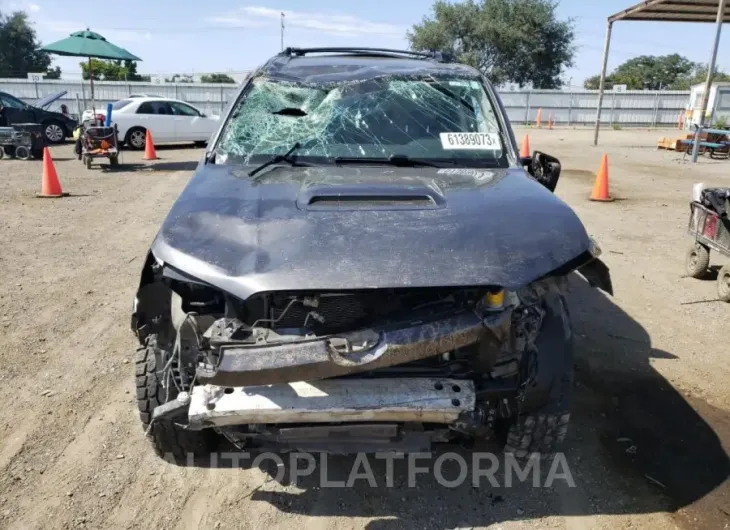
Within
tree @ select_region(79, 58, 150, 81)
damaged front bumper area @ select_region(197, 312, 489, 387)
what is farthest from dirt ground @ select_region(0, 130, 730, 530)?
tree @ select_region(79, 58, 150, 81)

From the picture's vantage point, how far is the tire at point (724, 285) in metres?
5.40

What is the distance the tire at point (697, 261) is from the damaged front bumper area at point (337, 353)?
4.64 meters

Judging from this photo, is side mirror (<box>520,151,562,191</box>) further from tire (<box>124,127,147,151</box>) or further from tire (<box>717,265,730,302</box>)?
tire (<box>124,127,147,151</box>)

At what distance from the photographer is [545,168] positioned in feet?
12.2

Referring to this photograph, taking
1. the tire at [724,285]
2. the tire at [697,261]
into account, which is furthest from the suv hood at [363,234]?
the tire at [697,261]

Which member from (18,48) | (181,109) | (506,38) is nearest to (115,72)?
(18,48)

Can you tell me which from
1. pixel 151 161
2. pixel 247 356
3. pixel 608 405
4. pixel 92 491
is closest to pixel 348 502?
pixel 247 356

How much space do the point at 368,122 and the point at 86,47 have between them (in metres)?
13.5

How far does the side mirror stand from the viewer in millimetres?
3633

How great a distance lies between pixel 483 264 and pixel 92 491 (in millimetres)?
2143

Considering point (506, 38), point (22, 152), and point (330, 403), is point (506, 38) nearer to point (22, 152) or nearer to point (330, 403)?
point (22, 152)

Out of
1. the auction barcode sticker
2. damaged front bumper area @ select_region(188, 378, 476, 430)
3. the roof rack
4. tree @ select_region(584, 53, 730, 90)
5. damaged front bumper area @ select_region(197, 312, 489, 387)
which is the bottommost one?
damaged front bumper area @ select_region(188, 378, 476, 430)

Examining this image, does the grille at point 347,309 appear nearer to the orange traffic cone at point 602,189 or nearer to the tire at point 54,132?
the orange traffic cone at point 602,189

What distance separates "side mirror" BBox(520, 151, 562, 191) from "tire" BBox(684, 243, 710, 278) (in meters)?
3.11
